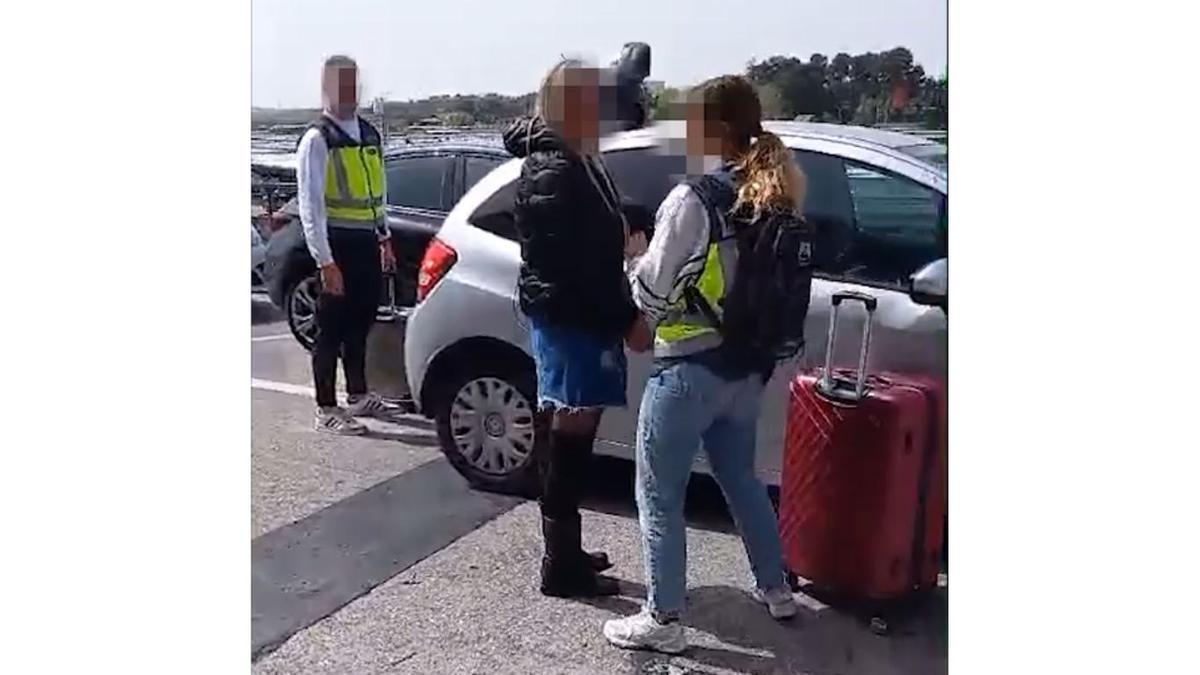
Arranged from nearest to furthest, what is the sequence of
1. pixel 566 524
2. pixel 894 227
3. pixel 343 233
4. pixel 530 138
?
pixel 894 227
pixel 530 138
pixel 566 524
pixel 343 233

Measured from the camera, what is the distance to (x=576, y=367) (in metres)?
2.64

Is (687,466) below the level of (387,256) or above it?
below

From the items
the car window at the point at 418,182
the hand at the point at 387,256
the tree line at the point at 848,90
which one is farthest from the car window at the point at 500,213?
the tree line at the point at 848,90

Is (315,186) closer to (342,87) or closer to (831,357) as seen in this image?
(342,87)

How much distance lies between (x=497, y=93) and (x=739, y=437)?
0.84 meters

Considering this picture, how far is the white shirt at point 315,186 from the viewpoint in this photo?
2775 mm

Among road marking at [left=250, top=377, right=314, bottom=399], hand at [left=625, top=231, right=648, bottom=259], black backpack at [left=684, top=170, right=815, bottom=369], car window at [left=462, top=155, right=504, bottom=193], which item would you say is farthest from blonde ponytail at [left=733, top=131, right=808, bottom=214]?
road marking at [left=250, top=377, right=314, bottom=399]

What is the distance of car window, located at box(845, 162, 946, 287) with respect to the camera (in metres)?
2.47

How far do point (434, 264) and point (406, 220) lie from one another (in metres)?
0.12

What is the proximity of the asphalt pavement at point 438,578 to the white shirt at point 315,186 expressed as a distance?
181 mm

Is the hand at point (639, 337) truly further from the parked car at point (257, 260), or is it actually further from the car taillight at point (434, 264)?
the parked car at point (257, 260)

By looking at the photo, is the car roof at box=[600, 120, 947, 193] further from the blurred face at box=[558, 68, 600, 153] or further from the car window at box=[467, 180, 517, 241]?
the car window at box=[467, 180, 517, 241]

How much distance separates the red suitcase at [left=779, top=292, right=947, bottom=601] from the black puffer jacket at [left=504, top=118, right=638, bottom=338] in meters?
0.42

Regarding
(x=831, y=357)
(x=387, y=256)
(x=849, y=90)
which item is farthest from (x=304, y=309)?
(x=849, y=90)
